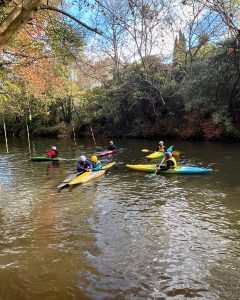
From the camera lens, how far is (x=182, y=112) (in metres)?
34.7

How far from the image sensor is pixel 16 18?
531 cm

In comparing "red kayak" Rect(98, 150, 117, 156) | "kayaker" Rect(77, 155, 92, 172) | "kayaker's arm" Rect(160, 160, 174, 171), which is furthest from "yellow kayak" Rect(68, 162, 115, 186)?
"red kayak" Rect(98, 150, 117, 156)

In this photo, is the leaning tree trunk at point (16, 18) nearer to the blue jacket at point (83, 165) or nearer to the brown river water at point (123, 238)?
Result: the brown river water at point (123, 238)

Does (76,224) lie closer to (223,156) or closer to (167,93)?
(223,156)

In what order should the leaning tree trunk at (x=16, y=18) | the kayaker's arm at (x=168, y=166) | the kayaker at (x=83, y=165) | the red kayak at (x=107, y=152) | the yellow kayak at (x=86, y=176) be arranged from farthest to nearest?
the red kayak at (x=107, y=152) → the kayaker's arm at (x=168, y=166) → the kayaker at (x=83, y=165) → the yellow kayak at (x=86, y=176) → the leaning tree trunk at (x=16, y=18)

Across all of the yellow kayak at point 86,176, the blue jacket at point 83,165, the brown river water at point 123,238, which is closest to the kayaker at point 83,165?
the blue jacket at point 83,165

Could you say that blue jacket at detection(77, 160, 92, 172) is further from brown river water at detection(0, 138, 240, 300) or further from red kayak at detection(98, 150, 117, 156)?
red kayak at detection(98, 150, 117, 156)

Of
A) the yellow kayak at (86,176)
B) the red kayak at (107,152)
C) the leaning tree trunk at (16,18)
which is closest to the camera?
the leaning tree trunk at (16,18)

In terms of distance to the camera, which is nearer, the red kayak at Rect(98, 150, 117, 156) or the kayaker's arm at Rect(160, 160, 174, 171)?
the kayaker's arm at Rect(160, 160, 174, 171)

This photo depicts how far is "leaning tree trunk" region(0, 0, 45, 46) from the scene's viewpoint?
17.2 ft

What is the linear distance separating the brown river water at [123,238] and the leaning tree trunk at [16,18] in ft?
15.1

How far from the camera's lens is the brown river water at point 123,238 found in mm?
6661

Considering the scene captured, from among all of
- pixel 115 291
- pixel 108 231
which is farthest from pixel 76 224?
pixel 115 291

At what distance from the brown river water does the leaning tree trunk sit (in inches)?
182
